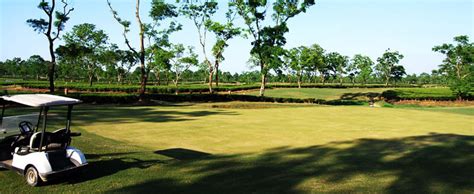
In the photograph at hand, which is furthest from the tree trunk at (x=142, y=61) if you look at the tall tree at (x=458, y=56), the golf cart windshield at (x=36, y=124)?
the tall tree at (x=458, y=56)

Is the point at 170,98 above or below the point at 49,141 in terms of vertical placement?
below

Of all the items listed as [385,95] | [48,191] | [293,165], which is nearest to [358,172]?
[293,165]

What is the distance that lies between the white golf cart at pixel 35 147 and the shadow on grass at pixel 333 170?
1607 mm

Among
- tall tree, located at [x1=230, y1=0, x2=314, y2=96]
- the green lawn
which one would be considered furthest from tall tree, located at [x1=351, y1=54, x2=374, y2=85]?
tall tree, located at [x1=230, y1=0, x2=314, y2=96]

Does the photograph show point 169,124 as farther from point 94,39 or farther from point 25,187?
point 94,39

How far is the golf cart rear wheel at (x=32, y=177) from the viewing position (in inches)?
299

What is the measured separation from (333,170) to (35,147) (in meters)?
7.75

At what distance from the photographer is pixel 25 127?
8.65 m

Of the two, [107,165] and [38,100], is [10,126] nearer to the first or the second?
[38,100]

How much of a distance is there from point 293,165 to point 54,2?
33.0 metres

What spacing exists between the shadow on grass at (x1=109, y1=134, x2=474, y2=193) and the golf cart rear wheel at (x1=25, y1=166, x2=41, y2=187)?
1.88m

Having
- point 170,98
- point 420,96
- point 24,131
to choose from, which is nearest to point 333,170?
point 24,131

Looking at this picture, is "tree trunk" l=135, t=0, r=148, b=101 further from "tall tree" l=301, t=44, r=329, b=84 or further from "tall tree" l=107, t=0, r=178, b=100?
"tall tree" l=301, t=44, r=329, b=84

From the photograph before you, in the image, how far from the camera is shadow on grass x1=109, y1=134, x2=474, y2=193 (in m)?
7.93
